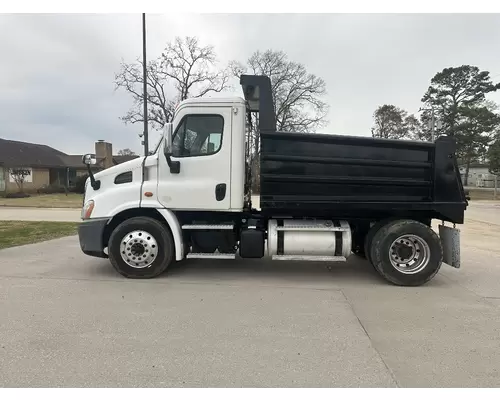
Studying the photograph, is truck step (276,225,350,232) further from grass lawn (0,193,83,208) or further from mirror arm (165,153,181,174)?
grass lawn (0,193,83,208)

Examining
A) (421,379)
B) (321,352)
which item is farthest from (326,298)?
(421,379)

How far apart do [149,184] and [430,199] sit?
436cm

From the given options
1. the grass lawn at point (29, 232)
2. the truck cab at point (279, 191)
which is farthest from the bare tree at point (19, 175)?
the truck cab at point (279, 191)

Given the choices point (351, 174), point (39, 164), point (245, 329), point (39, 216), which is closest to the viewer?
point (245, 329)

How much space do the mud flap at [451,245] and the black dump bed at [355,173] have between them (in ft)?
0.72

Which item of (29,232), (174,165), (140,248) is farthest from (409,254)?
(29,232)

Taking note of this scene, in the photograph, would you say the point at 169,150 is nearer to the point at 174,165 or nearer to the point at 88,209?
the point at 174,165

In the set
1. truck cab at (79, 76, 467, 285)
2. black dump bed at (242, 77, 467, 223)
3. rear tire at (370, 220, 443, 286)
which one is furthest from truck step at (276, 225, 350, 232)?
rear tire at (370, 220, 443, 286)

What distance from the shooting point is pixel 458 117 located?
49.7m

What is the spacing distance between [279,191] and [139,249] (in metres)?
2.35

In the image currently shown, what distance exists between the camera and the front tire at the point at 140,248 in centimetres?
557

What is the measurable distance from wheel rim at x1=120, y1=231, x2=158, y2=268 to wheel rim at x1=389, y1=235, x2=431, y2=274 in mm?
3646

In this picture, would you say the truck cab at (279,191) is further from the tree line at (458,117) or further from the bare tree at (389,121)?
the bare tree at (389,121)

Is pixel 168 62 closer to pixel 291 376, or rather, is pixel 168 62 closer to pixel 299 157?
pixel 299 157
